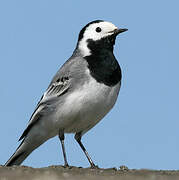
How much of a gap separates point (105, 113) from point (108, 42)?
1.63m

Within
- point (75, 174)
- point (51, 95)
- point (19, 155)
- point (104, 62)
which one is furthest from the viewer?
point (19, 155)

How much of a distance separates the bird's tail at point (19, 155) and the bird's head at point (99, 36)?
2.46m

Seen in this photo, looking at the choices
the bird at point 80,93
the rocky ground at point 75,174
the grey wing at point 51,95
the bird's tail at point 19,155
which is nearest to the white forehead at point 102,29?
the bird at point 80,93

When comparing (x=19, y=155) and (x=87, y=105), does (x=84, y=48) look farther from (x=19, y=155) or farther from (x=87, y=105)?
(x=19, y=155)

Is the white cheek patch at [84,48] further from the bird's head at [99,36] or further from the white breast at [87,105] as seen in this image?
the white breast at [87,105]

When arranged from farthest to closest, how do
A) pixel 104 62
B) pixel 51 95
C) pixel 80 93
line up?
pixel 51 95
pixel 104 62
pixel 80 93

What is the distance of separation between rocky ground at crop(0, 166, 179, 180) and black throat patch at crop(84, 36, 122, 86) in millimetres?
2086

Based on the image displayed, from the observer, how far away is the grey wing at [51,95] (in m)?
11.2

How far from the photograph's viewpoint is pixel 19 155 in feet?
40.3

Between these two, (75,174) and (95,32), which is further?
(95,32)

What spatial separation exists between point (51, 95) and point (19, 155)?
1696 mm

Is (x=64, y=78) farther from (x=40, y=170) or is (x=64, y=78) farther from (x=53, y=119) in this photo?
(x=40, y=170)

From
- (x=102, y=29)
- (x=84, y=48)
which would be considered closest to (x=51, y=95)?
(x=84, y=48)

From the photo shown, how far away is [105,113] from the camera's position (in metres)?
11.3
